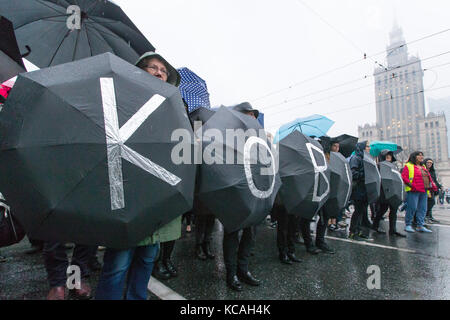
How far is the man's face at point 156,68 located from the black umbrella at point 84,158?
2.94ft

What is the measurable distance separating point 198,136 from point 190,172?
0.76 metres

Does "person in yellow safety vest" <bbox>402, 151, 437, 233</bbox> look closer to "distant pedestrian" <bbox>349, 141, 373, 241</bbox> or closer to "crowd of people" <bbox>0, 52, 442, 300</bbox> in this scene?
"crowd of people" <bbox>0, 52, 442, 300</bbox>

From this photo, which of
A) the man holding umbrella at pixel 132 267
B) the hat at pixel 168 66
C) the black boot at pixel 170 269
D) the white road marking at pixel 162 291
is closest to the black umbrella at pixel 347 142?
the hat at pixel 168 66

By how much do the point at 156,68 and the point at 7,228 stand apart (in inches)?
75.1

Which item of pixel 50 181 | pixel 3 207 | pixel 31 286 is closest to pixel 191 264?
pixel 31 286

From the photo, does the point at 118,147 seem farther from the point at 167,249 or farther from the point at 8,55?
the point at 167,249

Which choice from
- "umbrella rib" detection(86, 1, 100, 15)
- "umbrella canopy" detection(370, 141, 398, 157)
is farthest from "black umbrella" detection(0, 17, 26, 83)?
"umbrella canopy" detection(370, 141, 398, 157)

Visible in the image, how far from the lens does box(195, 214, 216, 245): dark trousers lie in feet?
14.1

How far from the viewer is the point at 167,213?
1695 millimetres

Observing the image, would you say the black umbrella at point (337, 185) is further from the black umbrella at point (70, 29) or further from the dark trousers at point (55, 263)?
the dark trousers at point (55, 263)

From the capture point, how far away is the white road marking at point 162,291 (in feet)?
8.72

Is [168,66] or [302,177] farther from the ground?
[168,66]

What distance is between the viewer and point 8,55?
2496 mm

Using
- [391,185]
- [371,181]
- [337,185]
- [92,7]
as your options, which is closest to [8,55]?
[92,7]
